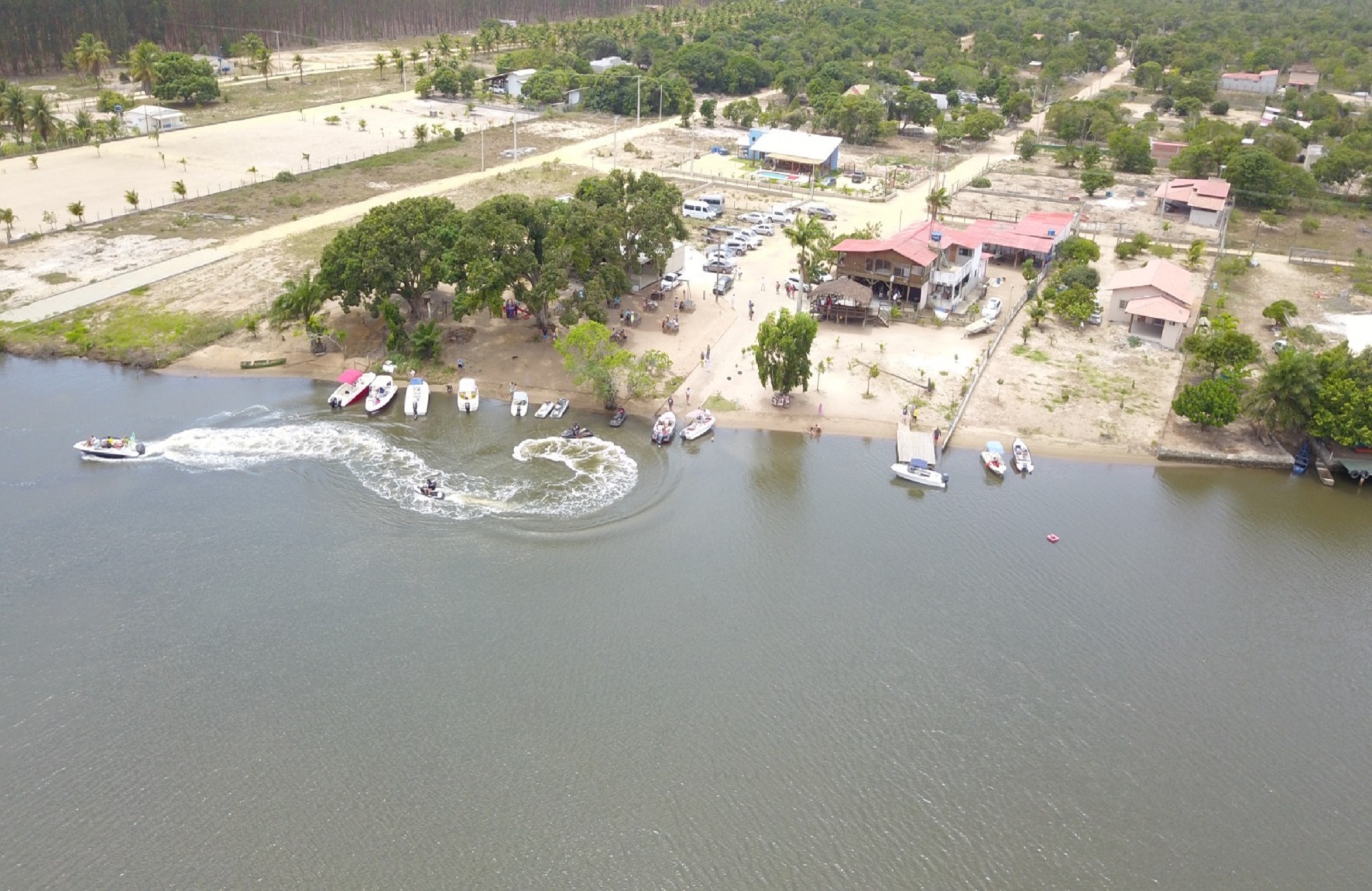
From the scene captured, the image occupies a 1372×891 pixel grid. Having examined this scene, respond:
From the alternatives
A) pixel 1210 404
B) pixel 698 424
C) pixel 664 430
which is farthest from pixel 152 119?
pixel 1210 404

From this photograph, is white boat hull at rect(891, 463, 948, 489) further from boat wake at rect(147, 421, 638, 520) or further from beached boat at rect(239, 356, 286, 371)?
beached boat at rect(239, 356, 286, 371)

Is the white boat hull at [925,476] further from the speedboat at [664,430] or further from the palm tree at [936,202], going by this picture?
the palm tree at [936,202]

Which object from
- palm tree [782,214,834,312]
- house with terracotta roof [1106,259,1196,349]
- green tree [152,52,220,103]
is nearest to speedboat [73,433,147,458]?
palm tree [782,214,834,312]

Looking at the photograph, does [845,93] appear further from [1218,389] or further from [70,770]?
[70,770]

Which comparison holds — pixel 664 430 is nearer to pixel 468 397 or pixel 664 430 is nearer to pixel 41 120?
pixel 468 397

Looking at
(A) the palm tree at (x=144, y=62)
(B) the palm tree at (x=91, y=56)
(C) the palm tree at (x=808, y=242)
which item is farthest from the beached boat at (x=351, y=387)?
(B) the palm tree at (x=91, y=56)

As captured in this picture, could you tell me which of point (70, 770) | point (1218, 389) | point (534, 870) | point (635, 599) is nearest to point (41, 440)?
point (70, 770)
